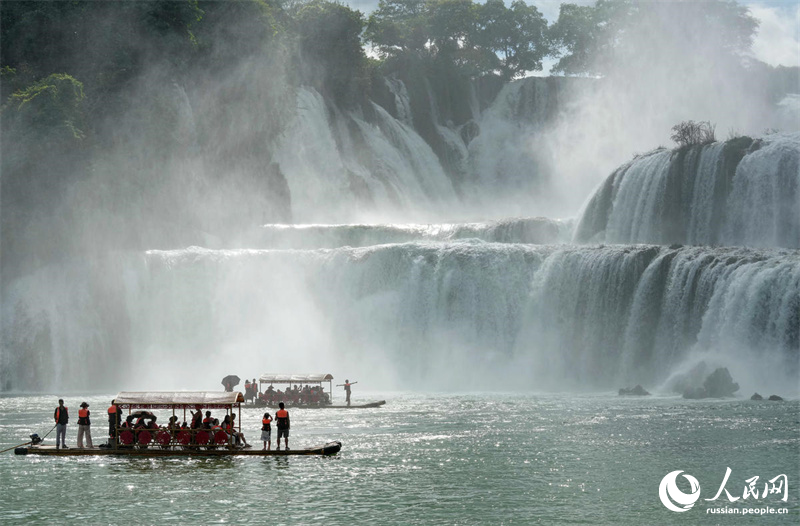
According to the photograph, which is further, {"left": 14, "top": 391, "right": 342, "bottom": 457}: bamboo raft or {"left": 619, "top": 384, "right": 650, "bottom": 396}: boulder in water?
{"left": 619, "top": 384, "right": 650, "bottom": 396}: boulder in water

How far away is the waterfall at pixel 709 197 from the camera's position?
166 feet

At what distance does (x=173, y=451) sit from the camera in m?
28.9

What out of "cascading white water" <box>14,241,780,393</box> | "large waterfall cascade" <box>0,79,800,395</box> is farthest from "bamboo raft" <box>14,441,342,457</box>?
"large waterfall cascade" <box>0,79,800,395</box>

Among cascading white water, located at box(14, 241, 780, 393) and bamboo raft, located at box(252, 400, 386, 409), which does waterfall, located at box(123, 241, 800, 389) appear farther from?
bamboo raft, located at box(252, 400, 386, 409)

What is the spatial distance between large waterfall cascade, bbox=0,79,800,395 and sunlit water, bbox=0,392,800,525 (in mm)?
10988

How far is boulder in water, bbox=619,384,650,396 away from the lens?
4234 cm

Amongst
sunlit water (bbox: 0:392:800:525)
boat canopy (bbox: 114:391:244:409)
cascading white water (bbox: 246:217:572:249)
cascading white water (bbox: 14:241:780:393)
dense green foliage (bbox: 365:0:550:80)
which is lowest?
sunlit water (bbox: 0:392:800:525)

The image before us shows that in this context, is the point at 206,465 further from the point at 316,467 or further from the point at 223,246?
the point at 223,246

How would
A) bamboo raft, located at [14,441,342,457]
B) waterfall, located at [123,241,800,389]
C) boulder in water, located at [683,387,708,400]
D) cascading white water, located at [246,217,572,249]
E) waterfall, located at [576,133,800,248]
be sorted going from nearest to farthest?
1. bamboo raft, located at [14,441,342,457]
2. boulder in water, located at [683,387,708,400]
3. waterfall, located at [123,241,800,389]
4. waterfall, located at [576,133,800,248]
5. cascading white water, located at [246,217,572,249]

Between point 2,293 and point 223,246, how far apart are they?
16.6 m

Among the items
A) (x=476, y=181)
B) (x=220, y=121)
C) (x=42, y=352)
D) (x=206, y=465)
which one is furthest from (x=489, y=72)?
(x=206, y=465)

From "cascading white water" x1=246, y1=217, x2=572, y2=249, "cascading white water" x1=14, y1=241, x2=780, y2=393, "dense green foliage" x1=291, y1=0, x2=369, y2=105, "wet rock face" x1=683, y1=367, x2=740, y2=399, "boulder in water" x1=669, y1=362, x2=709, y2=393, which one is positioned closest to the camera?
"wet rock face" x1=683, y1=367, x2=740, y2=399

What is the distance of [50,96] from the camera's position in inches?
2307

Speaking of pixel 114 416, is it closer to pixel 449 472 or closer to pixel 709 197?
pixel 449 472
